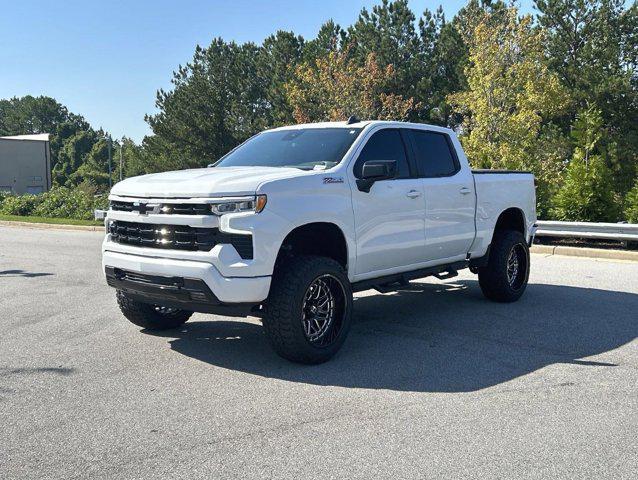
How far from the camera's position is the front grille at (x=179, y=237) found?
527 cm

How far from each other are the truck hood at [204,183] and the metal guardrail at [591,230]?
27.5ft

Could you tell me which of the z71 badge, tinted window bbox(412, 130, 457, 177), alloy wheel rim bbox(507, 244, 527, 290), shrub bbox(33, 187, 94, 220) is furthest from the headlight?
Result: shrub bbox(33, 187, 94, 220)

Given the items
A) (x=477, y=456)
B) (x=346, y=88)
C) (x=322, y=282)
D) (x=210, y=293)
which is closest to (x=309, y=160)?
(x=322, y=282)

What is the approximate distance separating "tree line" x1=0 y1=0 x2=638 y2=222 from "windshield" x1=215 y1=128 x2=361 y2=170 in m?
10.5

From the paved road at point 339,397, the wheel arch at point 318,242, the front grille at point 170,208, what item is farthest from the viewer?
the wheel arch at point 318,242

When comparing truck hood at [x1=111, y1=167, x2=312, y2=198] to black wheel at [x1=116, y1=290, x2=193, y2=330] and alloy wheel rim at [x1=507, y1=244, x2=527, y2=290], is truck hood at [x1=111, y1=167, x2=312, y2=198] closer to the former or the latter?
black wheel at [x1=116, y1=290, x2=193, y2=330]

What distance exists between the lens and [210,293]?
17.2 feet

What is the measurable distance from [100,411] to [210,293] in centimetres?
118

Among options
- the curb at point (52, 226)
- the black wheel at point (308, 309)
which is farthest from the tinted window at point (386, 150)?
the curb at point (52, 226)

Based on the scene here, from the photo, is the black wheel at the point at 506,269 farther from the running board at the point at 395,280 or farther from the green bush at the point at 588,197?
the green bush at the point at 588,197

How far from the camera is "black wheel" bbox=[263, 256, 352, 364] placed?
5.45 meters

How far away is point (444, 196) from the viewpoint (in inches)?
290

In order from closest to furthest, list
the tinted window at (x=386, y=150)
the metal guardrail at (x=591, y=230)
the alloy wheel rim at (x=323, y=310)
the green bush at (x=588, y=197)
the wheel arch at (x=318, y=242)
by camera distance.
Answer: the alloy wheel rim at (x=323, y=310) < the wheel arch at (x=318, y=242) < the tinted window at (x=386, y=150) < the metal guardrail at (x=591, y=230) < the green bush at (x=588, y=197)

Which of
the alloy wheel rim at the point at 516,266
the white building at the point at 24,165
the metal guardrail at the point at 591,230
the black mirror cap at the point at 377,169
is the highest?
the white building at the point at 24,165
